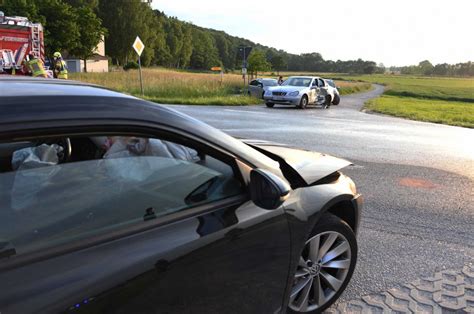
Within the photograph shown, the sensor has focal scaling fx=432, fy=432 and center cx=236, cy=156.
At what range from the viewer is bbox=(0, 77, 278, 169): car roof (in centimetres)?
142

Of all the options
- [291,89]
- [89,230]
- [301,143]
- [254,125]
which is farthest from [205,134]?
[291,89]

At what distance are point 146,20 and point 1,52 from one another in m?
71.5

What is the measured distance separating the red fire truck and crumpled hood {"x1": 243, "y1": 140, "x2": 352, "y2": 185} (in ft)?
48.0

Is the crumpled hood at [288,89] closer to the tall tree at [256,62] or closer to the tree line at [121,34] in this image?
the tree line at [121,34]

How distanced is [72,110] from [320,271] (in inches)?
71.0

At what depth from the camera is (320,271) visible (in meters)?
2.68

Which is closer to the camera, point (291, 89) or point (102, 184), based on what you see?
point (102, 184)

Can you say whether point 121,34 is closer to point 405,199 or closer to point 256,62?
point 256,62

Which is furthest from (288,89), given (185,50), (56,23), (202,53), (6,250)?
(202,53)

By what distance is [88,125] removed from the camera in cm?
158

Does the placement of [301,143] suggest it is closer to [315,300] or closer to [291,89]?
[315,300]

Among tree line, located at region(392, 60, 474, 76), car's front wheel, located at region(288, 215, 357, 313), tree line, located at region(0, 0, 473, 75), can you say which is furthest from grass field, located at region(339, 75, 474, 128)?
tree line, located at region(392, 60, 474, 76)

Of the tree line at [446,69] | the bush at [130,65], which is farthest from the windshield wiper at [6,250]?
the tree line at [446,69]

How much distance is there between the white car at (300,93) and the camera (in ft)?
64.8
